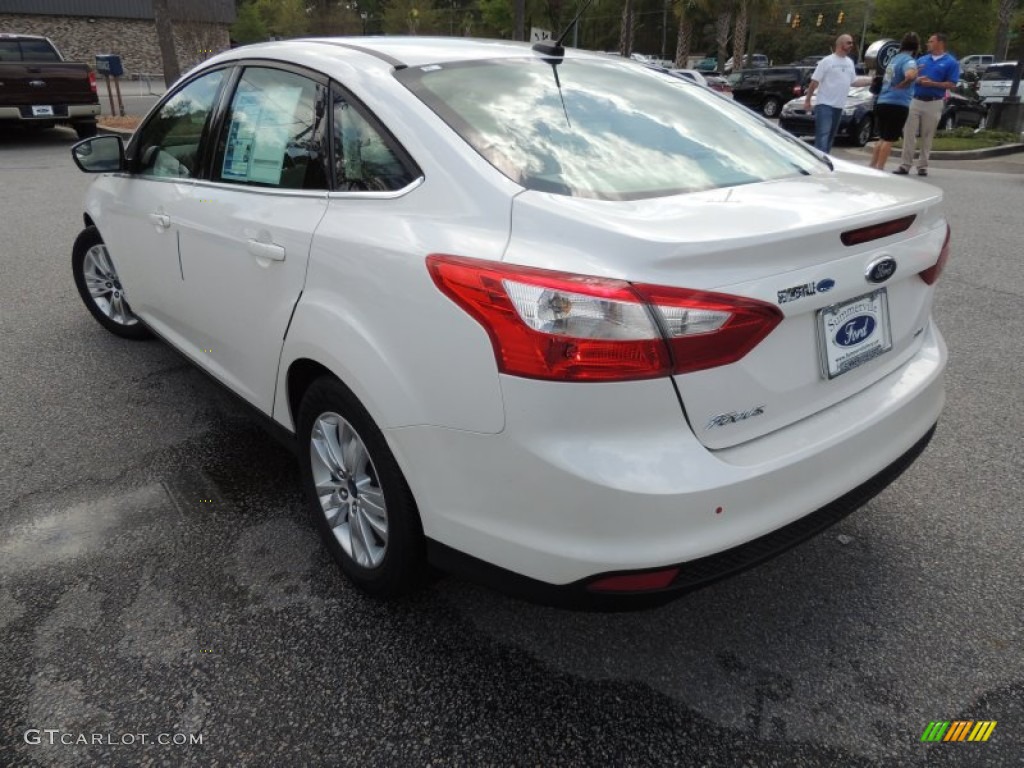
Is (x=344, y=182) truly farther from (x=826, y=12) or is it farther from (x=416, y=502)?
(x=826, y=12)

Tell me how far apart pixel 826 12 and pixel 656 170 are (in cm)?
7492

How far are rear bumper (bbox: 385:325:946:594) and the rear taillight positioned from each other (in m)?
0.04

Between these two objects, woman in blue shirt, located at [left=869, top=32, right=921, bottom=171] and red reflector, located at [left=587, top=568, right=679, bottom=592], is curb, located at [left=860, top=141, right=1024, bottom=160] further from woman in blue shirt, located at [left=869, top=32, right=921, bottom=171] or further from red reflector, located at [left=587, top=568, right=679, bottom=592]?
red reflector, located at [left=587, top=568, right=679, bottom=592]

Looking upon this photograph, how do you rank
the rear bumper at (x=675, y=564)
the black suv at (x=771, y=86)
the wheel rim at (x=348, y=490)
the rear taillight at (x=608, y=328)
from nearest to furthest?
the rear taillight at (x=608, y=328) < the rear bumper at (x=675, y=564) < the wheel rim at (x=348, y=490) < the black suv at (x=771, y=86)

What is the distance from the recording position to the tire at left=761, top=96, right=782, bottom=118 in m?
24.1

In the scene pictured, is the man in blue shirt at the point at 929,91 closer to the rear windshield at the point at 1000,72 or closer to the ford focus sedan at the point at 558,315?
the ford focus sedan at the point at 558,315

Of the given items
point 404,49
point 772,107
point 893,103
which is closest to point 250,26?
point 772,107

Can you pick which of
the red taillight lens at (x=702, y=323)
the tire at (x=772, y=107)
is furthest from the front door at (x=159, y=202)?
the tire at (x=772, y=107)

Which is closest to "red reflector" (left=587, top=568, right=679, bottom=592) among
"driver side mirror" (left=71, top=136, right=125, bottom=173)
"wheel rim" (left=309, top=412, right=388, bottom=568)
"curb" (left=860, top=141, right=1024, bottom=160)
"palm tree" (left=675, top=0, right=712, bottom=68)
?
"wheel rim" (left=309, top=412, right=388, bottom=568)

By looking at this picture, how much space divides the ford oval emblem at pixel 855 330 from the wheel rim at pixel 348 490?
1.28 metres

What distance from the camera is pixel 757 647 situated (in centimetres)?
222

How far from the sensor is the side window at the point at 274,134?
243cm

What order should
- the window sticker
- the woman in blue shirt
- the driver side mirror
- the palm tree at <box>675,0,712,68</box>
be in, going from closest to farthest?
1. the window sticker
2. the driver side mirror
3. the woman in blue shirt
4. the palm tree at <box>675,0,712,68</box>

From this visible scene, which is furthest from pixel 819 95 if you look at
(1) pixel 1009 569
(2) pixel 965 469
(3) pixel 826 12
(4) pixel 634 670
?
(3) pixel 826 12
